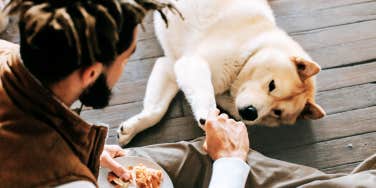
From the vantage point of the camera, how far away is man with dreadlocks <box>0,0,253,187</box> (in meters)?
0.79

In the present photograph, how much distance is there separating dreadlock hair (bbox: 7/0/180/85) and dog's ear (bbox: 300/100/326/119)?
100 cm

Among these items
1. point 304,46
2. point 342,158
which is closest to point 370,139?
point 342,158

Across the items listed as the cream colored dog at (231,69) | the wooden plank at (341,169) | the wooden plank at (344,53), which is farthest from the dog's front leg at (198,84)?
the wooden plank at (344,53)

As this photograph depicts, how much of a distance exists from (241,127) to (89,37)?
81 cm

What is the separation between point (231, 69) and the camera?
5.73 feet

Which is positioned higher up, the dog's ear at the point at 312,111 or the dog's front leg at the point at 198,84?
the dog's front leg at the point at 198,84

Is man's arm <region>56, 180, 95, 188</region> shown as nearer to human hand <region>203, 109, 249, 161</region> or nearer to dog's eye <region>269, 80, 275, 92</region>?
human hand <region>203, 109, 249, 161</region>

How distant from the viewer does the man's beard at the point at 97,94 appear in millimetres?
943

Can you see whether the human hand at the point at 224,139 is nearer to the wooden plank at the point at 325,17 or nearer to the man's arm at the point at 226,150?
the man's arm at the point at 226,150

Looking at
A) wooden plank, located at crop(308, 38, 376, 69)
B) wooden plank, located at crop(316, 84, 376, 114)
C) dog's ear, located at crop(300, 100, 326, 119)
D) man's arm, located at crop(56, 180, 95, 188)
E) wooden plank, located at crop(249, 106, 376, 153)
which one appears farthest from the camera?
wooden plank, located at crop(308, 38, 376, 69)

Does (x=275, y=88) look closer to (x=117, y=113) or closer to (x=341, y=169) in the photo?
(x=341, y=169)

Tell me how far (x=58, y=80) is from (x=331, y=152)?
1.24 metres

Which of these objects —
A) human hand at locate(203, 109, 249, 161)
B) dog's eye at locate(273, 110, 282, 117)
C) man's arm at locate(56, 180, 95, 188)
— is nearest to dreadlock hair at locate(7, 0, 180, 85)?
man's arm at locate(56, 180, 95, 188)

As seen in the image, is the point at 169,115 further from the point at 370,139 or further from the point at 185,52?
the point at 370,139
